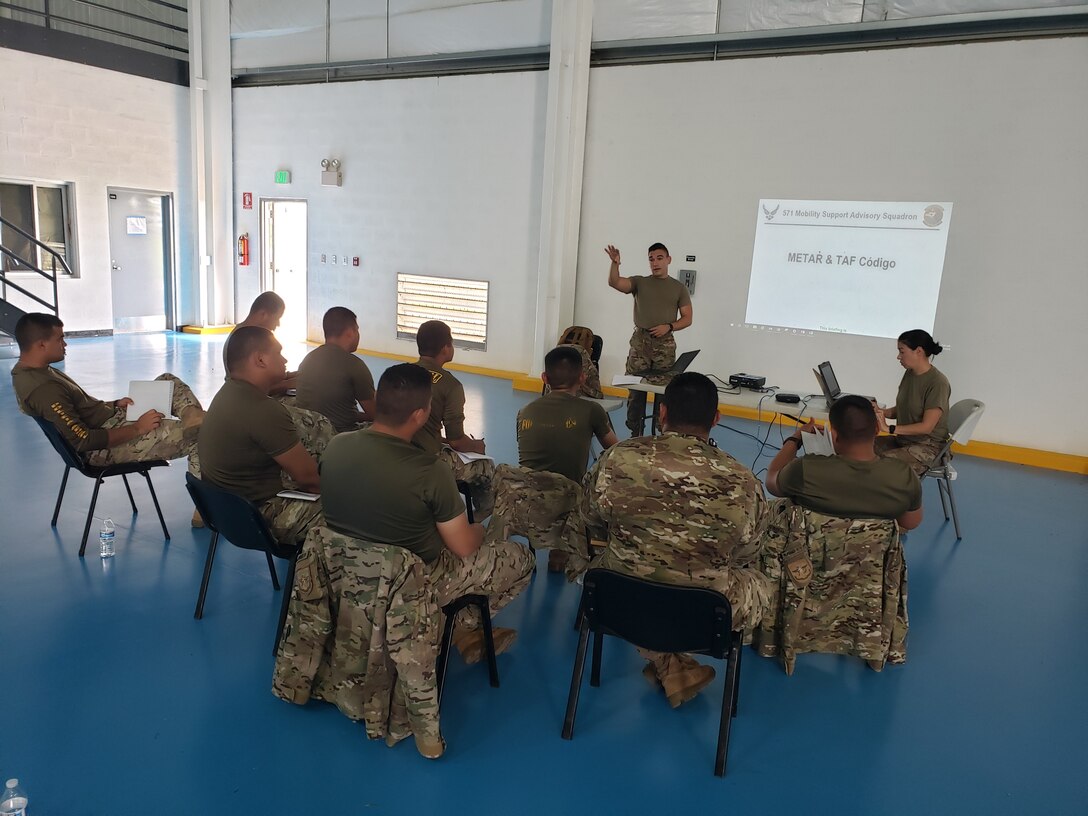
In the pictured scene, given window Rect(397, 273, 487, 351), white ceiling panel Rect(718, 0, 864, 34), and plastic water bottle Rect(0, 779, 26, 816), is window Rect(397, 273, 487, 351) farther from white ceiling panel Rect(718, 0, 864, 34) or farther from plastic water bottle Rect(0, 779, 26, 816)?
plastic water bottle Rect(0, 779, 26, 816)

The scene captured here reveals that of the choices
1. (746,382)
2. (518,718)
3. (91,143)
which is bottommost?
(518,718)

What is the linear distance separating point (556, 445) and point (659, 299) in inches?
114

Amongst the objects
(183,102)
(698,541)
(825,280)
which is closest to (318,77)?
(183,102)

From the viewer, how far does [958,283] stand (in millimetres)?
6660

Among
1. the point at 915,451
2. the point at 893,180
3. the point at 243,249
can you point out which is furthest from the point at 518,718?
the point at 243,249

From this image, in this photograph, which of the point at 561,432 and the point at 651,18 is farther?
the point at 651,18

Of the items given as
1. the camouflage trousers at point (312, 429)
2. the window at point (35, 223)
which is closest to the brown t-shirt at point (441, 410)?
the camouflage trousers at point (312, 429)

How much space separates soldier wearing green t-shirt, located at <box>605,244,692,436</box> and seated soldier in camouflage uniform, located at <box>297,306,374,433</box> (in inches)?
97.9

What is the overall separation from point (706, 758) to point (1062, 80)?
21.4 ft

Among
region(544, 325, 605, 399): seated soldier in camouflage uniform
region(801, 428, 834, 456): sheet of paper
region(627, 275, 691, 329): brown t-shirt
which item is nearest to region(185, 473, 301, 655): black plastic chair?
region(801, 428, 834, 456): sheet of paper

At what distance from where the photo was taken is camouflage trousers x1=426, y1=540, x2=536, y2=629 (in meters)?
2.54

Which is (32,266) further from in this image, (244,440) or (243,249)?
(244,440)

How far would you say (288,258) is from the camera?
438 inches

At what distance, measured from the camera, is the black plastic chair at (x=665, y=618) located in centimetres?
218
